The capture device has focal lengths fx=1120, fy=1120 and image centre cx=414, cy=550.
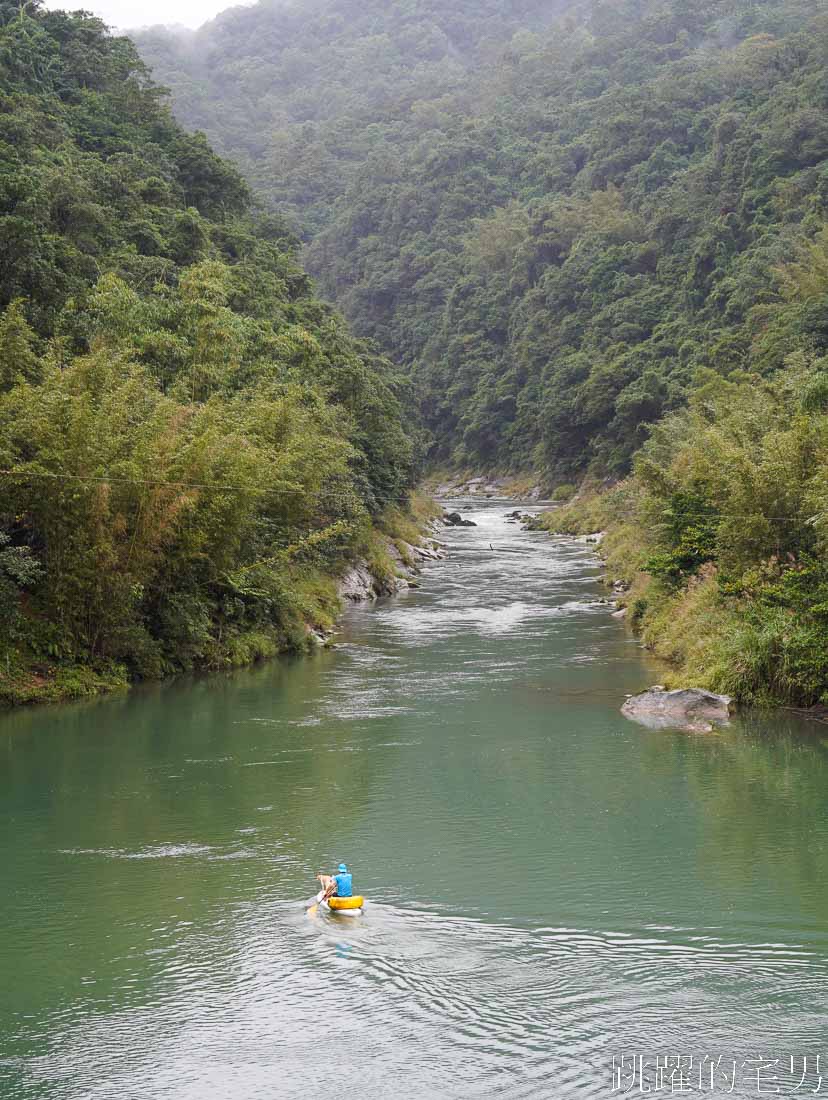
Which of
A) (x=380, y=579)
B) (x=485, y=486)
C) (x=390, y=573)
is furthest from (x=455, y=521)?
(x=485, y=486)

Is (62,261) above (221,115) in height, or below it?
below

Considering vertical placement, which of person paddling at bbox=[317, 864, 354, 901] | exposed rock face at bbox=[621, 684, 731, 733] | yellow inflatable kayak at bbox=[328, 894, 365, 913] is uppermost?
person paddling at bbox=[317, 864, 354, 901]

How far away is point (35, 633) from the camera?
24516 mm

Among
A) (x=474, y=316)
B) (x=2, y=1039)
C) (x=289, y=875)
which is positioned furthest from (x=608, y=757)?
(x=474, y=316)

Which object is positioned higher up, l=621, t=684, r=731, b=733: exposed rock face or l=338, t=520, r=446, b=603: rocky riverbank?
l=338, t=520, r=446, b=603: rocky riverbank

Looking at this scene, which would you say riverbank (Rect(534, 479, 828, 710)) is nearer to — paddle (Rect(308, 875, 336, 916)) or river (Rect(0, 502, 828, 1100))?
river (Rect(0, 502, 828, 1100))

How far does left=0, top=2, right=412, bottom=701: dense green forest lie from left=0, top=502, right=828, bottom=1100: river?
254 centimetres

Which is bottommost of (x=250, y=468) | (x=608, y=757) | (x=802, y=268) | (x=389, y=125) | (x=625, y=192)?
(x=608, y=757)

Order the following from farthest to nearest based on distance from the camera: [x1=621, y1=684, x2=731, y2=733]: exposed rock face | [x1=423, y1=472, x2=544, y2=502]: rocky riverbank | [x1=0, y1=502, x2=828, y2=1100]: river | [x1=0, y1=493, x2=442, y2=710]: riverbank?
1. [x1=423, y1=472, x2=544, y2=502]: rocky riverbank
2. [x1=0, y1=493, x2=442, y2=710]: riverbank
3. [x1=621, y1=684, x2=731, y2=733]: exposed rock face
4. [x1=0, y1=502, x2=828, y2=1100]: river

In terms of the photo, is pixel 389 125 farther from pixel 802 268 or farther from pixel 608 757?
pixel 608 757

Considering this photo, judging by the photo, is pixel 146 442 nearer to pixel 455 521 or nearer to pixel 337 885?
pixel 337 885

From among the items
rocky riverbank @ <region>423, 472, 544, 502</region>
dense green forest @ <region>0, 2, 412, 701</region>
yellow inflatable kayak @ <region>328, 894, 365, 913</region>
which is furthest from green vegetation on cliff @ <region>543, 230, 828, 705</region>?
rocky riverbank @ <region>423, 472, 544, 502</region>

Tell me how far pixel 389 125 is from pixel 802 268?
115 m

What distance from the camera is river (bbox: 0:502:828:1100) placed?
10.1 m
